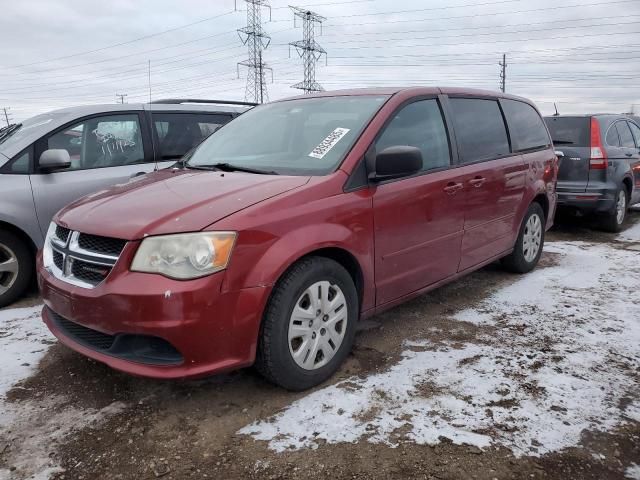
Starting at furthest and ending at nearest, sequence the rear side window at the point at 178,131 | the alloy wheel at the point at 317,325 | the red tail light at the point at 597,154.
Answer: the red tail light at the point at 597,154 → the rear side window at the point at 178,131 → the alloy wheel at the point at 317,325

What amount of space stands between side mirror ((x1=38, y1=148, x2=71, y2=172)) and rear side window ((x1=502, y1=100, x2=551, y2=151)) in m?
3.91

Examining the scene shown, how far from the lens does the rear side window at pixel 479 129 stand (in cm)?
400

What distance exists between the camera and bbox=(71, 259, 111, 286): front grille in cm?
253

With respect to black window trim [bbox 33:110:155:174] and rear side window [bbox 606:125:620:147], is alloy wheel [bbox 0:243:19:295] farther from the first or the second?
rear side window [bbox 606:125:620:147]

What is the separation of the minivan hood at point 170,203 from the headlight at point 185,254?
5 cm

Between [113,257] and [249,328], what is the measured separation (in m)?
0.74

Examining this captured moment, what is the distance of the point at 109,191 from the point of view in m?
3.18

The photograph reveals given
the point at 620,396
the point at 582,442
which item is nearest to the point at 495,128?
the point at 620,396

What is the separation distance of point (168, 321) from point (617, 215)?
6784 millimetres

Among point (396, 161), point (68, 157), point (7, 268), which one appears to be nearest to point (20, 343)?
point (7, 268)

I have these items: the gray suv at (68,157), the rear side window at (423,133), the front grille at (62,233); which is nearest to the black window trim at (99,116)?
the gray suv at (68,157)

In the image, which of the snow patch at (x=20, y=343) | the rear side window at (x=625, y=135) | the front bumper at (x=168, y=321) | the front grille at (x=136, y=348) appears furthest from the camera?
the rear side window at (x=625, y=135)

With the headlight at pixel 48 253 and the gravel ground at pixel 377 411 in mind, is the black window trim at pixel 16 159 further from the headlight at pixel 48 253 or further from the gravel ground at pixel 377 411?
the headlight at pixel 48 253

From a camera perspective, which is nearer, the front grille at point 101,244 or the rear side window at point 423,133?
the front grille at point 101,244
